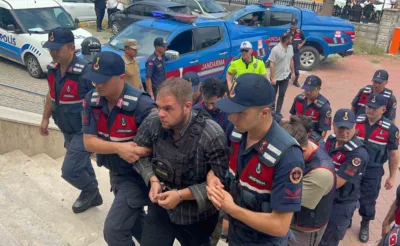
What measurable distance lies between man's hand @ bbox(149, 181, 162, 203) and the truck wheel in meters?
9.73

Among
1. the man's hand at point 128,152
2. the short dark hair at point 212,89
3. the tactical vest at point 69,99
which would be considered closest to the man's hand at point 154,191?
the man's hand at point 128,152

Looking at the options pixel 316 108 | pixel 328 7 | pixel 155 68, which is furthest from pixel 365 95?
pixel 328 7

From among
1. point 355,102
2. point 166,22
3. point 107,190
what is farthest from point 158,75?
point 355,102

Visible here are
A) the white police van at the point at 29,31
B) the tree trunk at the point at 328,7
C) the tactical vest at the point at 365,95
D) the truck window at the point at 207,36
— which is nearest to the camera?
the tactical vest at the point at 365,95

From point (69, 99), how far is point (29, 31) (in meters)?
6.31

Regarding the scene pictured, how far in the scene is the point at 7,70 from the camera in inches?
379

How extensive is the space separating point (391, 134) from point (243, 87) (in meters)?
3.00

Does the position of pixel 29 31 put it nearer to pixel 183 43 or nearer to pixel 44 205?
pixel 183 43

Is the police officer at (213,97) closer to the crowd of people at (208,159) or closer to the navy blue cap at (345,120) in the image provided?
the crowd of people at (208,159)

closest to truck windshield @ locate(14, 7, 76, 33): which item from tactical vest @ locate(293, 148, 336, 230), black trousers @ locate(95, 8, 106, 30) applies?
black trousers @ locate(95, 8, 106, 30)

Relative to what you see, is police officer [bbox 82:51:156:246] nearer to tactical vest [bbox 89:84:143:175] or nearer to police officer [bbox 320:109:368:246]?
tactical vest [bbox 89:84:143:175]

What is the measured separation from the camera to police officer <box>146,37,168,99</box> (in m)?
6.55

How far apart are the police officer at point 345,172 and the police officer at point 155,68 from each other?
141 inches

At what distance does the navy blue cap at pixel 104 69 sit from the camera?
2.95m
